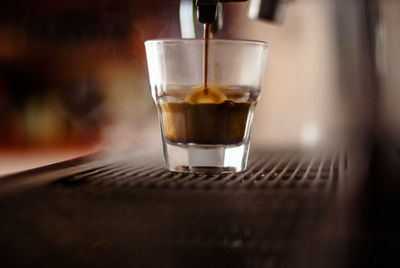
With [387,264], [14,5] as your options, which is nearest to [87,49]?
[14,5]

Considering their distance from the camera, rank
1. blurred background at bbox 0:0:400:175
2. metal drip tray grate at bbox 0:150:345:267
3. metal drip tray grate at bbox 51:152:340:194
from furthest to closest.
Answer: blurred background at bbox 0:0:400:175 < metal drip tray grate at bbox 51:152:340:194 < metal drip tray grate at bbox 0:150:345:267

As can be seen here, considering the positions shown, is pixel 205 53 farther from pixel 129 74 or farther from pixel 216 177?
pixel 129 74

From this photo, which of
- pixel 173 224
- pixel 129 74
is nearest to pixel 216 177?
pixel 173 224

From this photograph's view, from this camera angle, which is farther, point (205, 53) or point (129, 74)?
point (129, 74)

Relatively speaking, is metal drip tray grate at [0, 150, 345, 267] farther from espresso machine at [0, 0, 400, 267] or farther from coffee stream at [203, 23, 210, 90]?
coffee stream at [203, 23, 210, 90]

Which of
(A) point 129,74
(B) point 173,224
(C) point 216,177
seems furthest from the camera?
(A) point 129,74

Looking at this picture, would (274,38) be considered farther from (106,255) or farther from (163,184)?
(106,255)

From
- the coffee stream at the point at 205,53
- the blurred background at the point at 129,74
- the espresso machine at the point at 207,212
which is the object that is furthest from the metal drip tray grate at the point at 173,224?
the blurred background at the point at 129,74

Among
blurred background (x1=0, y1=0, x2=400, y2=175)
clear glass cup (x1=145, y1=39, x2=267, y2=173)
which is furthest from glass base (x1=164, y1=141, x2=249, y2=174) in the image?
blurred background (x1=0, y1=0, x2=400, y2=175)
